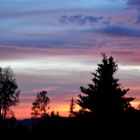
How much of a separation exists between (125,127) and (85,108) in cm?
3969

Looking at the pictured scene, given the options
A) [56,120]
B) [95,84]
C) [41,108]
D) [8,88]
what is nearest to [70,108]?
[41,108]

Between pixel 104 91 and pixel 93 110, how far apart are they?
6223 millimetres

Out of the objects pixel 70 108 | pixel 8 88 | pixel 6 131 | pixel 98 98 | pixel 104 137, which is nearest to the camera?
pixel 104 137

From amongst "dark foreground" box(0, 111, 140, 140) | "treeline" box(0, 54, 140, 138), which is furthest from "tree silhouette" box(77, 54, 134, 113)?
"dark foreground" box(0, 111, 140, 140)

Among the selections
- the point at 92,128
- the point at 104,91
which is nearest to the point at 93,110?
the point at 104,91

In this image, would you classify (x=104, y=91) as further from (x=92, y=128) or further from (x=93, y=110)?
(x=92, y=128)

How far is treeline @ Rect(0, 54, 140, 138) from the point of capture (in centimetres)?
2858

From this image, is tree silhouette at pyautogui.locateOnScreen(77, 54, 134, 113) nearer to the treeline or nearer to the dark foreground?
the treeline

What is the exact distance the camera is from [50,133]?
2909 centimetres

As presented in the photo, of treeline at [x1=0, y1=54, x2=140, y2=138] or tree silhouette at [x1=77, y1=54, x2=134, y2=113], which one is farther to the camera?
tree silhouette at [x1=77, y1=54, x2=134, y2=113]

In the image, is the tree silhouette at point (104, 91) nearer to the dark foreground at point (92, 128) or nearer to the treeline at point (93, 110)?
the treeline at point (93, 110)

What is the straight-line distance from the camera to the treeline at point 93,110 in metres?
28.6

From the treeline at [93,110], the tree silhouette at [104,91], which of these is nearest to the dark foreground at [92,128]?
the treeline at [93,110]

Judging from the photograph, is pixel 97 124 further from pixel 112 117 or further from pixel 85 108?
pixel 85 108
